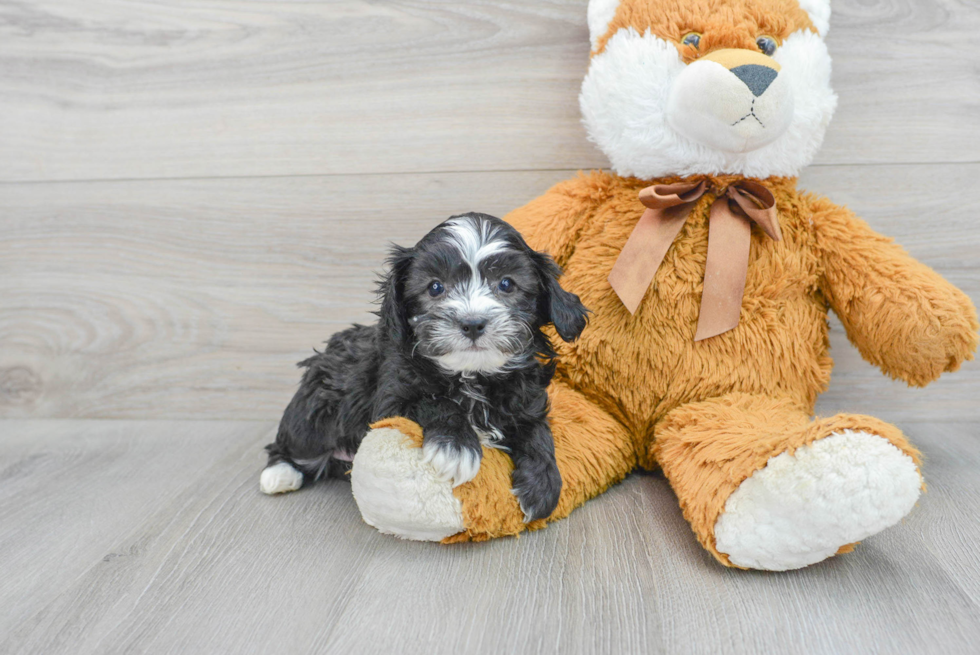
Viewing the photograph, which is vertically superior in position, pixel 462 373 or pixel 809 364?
pixel 462 373

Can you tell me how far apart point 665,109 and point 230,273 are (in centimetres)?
124

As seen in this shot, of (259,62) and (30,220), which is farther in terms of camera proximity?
(30,220)

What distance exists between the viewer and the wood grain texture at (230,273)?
67.7 inches

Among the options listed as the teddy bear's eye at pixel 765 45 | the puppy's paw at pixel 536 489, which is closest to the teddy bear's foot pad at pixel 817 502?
the puppy's paw at pixel 536 489

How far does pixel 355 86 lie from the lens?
177 cm

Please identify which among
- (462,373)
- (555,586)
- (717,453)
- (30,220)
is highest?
(30,220)

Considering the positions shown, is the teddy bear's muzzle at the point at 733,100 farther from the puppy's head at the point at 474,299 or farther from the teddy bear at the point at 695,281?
the puppy's head at the point at 474,299

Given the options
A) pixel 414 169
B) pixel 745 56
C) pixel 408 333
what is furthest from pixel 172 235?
pixel 745 56

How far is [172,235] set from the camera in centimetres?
188

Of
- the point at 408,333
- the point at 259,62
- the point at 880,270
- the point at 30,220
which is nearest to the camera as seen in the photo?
the point at 408,333

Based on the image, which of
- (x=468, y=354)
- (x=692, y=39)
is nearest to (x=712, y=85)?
(x=692, y=39)

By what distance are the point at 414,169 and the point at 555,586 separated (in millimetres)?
1140

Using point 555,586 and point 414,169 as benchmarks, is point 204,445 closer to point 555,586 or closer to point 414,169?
point 414,169

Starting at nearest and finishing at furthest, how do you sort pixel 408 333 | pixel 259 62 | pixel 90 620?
pixel 90 620
pixel 408 333
pixel 259 62
